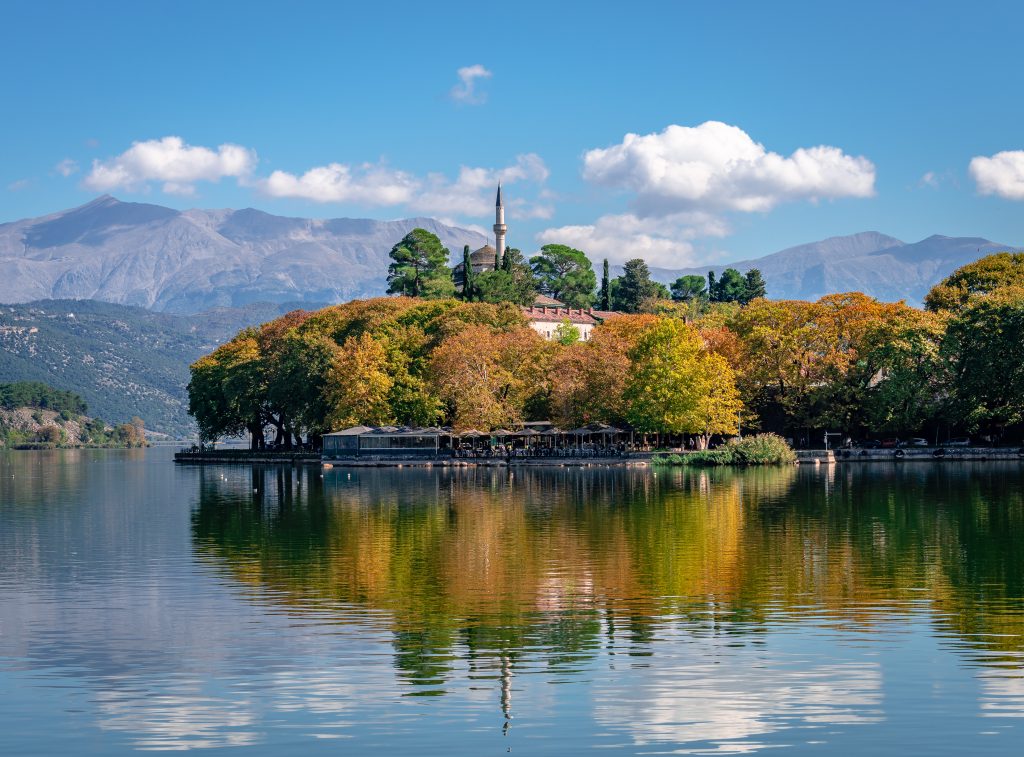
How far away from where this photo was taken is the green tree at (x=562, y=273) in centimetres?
19500

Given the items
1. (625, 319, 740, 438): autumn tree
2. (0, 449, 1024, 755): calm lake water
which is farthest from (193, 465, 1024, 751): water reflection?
(625, 319, 740, 438): autumn tree

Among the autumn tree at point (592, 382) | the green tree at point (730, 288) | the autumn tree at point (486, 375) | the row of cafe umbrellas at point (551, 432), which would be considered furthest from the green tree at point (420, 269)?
the autumn tree at point (592, 382)

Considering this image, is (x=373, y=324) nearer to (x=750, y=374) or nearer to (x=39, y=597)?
(x=750, y=374)

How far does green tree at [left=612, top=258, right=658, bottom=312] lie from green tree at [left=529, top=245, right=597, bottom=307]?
6.87 m

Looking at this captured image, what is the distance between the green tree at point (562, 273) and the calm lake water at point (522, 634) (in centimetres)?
13892

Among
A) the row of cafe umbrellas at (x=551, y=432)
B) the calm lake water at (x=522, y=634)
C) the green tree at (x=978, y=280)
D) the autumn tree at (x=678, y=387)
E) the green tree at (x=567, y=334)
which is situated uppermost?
the green tree at (x=978, y=280)

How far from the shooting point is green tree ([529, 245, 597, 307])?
19500cm

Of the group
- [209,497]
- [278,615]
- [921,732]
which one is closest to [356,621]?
[278,615]

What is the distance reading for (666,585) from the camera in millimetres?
34438

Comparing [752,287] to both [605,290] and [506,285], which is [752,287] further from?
[506,285]

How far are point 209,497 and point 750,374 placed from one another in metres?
53.4

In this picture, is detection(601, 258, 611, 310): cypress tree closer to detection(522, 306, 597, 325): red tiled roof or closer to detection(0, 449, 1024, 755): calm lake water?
detection(522, 306, 597, 325): red tiled roof

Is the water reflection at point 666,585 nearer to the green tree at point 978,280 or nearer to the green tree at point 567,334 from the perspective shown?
the green tree at point 978,280

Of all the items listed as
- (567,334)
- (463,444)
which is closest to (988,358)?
(463,444)
